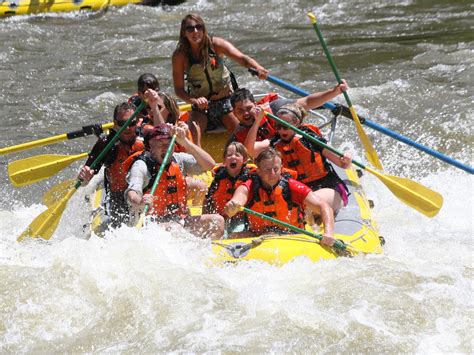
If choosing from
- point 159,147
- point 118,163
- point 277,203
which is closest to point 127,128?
point 118,163

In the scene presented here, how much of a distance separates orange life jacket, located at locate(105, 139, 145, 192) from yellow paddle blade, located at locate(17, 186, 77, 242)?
0.28 metres

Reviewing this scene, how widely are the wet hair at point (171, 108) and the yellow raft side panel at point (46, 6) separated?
840cm

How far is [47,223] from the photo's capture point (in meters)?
6.39

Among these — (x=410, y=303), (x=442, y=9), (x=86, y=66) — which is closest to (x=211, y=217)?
(x=410, y=303)

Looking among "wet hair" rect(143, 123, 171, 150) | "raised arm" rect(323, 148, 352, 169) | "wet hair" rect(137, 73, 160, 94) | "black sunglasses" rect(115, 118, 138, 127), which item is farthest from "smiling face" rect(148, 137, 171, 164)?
"raised arm" rect(323, 148, 352, 169)

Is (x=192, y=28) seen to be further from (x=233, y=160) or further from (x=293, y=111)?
(x=233, y=160)

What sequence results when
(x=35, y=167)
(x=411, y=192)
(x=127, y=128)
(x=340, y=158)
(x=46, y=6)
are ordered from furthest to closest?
(x=46, y=6)
(x=35, y=167)
(x=127, y=128)
(x=411, y=192)
(x=340, y=158)

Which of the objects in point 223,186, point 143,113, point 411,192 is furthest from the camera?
point 143,113

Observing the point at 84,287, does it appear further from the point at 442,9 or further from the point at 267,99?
the point at 442,9

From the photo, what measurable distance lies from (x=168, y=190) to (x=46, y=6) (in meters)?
9.32

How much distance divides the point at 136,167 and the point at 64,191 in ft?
3.93

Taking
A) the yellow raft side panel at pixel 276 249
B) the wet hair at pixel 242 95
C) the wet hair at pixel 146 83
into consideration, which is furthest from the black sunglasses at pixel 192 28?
the yellow raft side panel at pixel 276 249

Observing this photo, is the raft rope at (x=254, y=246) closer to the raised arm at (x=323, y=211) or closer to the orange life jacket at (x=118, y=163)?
the raised arm at (x=323, y=211)

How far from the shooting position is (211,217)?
5.73 meters
